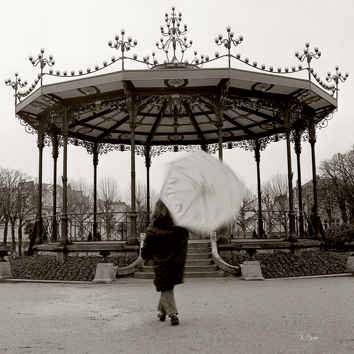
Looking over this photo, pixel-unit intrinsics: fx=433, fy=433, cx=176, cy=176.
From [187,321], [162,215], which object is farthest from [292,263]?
[162,215]

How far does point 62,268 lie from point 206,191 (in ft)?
29.1

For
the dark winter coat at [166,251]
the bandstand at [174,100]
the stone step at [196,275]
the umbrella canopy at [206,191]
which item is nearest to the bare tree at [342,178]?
the bandstand at [174,100]

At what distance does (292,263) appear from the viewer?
12484mm

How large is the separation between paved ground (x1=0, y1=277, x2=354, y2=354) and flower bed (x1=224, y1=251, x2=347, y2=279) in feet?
7.73

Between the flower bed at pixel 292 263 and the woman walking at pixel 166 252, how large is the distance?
6.60 meters

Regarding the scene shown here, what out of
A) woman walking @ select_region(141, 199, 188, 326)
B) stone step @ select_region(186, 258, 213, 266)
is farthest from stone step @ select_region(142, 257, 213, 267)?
woman walking @ select_region(141, 199, 188, 326)

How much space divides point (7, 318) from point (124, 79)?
7546mm

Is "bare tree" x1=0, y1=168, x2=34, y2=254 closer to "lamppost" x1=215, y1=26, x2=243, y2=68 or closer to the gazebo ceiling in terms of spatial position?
the gazebo ceiling

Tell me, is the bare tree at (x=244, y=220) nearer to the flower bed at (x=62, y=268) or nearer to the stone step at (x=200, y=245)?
the stone step at (x=200, y=245)

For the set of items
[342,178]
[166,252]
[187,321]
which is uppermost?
[342,178]

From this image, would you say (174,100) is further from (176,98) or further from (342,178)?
(342,178)

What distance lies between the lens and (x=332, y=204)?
4953 centimetres

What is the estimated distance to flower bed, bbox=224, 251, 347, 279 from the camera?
1187cm

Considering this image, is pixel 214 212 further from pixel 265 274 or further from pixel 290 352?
pixel 265 274
